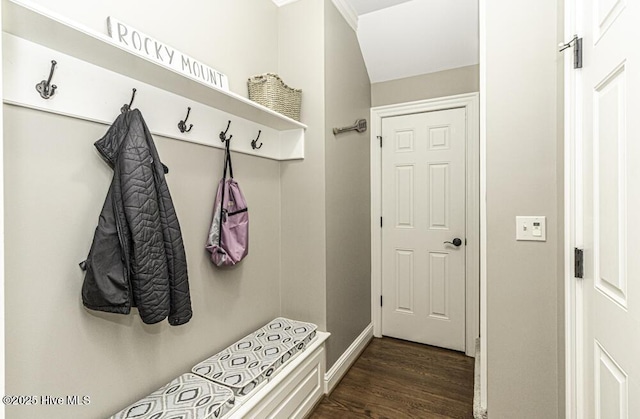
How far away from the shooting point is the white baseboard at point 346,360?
6.73 ft

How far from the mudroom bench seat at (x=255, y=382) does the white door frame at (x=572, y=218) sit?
122 cm

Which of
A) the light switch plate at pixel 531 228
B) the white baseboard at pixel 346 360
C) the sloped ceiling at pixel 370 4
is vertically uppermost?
the sloped ceiling at pixel 370 4

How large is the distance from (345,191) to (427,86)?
4.16ft

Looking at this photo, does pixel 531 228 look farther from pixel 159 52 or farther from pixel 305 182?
pixel 159 52

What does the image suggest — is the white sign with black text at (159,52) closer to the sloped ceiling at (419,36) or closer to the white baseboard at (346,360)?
the sloped ceiling at (419,36)

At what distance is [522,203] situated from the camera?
1.39 metres

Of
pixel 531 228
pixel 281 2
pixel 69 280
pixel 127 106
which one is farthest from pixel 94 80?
pixel 531 228

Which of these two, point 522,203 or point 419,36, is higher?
point 419,36

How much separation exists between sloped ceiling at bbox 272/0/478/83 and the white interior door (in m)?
1.40

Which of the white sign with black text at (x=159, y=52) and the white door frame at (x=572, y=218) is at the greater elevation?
Result: the white sign with black text at (x=159, y=52)

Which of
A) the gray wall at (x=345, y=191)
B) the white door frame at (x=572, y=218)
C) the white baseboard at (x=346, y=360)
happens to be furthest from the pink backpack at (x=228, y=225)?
the white door frame at (x=572, y=218)

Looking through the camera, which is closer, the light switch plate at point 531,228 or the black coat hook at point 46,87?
the black coat hook at point 46,87

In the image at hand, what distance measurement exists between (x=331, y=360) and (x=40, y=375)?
160 cm

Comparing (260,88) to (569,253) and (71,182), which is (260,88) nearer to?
(71,182)
